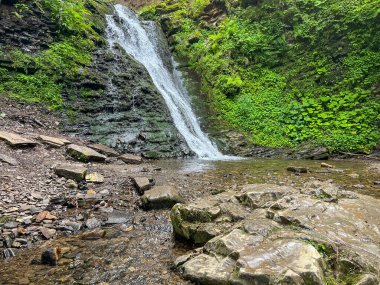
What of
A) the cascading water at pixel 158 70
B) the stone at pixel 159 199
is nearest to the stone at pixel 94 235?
the stone at pixel 159 199

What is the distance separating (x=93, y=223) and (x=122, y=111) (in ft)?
31.9

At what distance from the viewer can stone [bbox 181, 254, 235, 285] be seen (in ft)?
9.79

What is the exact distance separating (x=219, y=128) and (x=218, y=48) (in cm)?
746

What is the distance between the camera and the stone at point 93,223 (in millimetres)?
4715

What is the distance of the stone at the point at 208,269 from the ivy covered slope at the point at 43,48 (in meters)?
11.5

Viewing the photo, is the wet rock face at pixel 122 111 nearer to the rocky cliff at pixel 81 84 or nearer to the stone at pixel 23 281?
the rocky cliff at pixel 81 84

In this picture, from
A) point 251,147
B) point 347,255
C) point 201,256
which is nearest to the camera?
point 347,255

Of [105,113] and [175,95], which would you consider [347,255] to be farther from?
[175,95]

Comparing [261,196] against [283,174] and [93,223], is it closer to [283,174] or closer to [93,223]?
[93,223]

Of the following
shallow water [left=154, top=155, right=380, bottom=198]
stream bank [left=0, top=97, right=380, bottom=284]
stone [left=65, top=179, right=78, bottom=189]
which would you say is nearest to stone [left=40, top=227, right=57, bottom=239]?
stream bank [left=0, top=97, right=380, bottom=284]

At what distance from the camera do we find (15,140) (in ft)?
26.6

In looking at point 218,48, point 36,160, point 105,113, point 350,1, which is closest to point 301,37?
point 350,1

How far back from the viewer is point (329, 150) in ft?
43.8

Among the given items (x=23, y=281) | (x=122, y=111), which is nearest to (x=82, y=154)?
(x=122, y=111)
